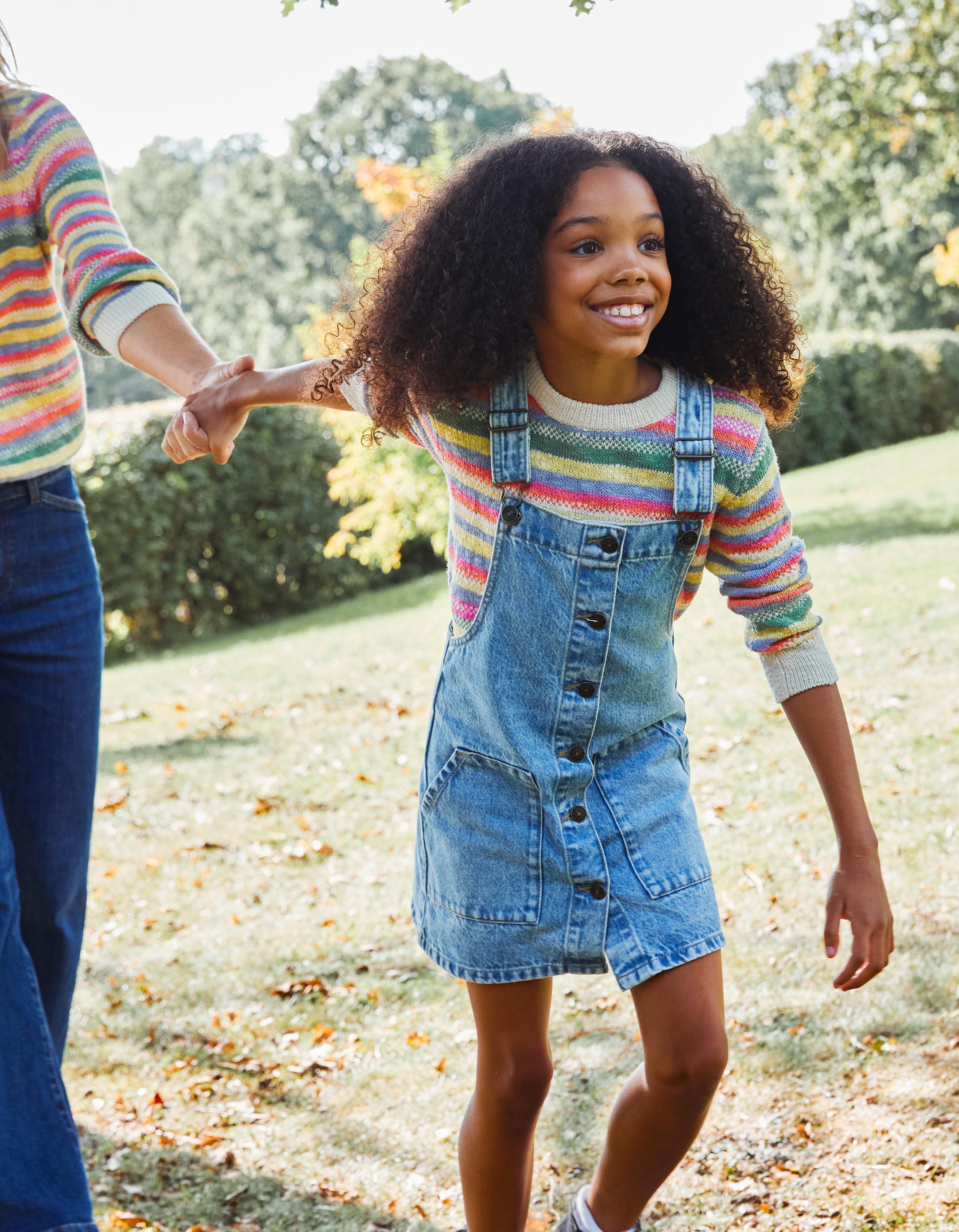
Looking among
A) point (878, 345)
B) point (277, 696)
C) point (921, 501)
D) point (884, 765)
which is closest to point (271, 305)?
point (878, 345)

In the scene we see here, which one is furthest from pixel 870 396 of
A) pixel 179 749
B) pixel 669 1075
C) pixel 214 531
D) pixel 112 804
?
pixel 669 1075

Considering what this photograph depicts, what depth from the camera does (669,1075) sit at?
1797 mm

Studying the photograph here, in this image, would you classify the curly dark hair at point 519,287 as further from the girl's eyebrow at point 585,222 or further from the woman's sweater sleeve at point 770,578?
the woman's sweater sleeve at point 770,578

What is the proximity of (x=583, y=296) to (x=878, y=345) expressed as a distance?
21.1 m

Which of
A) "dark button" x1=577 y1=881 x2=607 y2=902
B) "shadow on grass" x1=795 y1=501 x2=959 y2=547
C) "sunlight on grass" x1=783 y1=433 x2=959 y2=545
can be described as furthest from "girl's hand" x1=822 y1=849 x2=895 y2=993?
"sunlight on grass" x1=783 y1=433 x2=959 y2=545

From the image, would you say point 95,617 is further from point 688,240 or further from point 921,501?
point 921,501

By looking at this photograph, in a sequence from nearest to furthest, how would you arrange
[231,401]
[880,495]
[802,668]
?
[802,668], [231,401], [880,495]

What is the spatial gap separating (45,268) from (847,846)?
1679 millimetres

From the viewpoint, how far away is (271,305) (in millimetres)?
43094

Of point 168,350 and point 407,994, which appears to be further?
point 407,994

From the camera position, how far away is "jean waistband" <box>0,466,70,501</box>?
208 centimetres

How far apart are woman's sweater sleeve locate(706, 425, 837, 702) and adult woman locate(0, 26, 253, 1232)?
898 millimetres

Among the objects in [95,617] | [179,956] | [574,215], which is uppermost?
[574,215]

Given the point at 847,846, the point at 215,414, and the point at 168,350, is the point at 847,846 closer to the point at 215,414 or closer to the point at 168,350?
the point at 215,414
